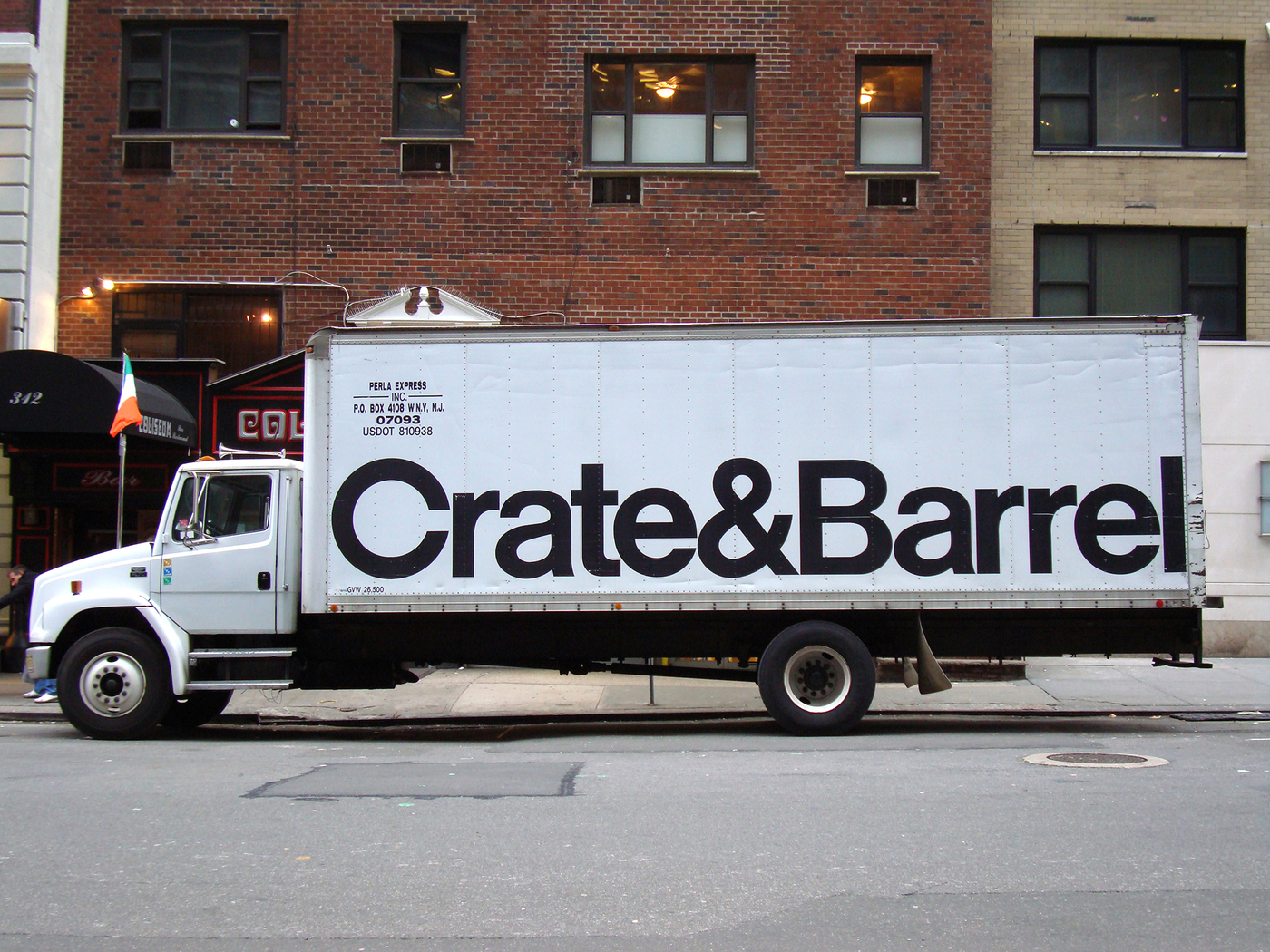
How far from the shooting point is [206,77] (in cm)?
1600

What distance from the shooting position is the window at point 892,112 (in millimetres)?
15961

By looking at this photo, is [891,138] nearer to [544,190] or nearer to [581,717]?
[544,190]

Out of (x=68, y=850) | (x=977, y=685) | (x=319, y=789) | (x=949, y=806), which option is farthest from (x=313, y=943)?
(x=977, y=685)

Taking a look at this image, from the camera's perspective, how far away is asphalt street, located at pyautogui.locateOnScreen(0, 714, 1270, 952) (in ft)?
15.6

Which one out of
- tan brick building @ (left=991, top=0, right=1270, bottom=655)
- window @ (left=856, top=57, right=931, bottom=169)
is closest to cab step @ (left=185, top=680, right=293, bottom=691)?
window @ (left=856, top=57, right=931, bottom=169)

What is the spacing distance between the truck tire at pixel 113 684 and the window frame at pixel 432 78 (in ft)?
27.9

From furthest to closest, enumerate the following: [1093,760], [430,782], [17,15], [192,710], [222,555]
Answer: [17,15], [192,710], [222,555], [1093,760], [430,782]

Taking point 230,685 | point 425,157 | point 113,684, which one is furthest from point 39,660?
point 425,157

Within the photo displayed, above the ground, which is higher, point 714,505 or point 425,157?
point 425,157

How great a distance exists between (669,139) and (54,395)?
855 cm

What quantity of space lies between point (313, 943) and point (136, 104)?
1460 cm

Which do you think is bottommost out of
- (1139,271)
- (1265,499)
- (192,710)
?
(192,710)

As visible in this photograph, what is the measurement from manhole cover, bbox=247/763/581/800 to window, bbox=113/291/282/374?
28.6 ft

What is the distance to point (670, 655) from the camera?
10344mm
